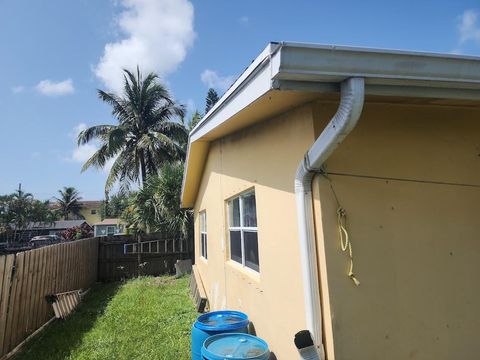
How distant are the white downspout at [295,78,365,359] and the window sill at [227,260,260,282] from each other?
63.1 inches

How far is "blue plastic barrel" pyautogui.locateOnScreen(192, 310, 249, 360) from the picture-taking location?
3730mm

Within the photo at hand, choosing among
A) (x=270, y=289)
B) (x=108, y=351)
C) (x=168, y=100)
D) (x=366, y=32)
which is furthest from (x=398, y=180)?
(x=168, y=100)

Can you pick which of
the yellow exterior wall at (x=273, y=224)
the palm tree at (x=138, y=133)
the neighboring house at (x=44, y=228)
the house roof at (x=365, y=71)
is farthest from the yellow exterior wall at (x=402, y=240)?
the neighboring house at (x=44, y=228)

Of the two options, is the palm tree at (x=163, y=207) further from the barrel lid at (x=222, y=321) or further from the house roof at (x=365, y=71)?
the house roof at (x=365, y=71)

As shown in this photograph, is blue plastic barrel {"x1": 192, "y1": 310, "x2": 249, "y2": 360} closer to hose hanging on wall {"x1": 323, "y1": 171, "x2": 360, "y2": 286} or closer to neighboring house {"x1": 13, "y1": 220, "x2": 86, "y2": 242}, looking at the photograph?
hose hanging on wall {"x1": 323, "y1": 171, "x2": 360, "y2": 286}

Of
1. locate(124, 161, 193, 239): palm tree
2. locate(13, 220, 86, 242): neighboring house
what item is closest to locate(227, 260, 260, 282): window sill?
locate(124, 161, 193, 239): palm tree

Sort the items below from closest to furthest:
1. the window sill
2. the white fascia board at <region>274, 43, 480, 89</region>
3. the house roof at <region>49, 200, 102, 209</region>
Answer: the white fascia board at <region>274, 43, 480, 89</region>, the window sill, the house roof at <region>49, 200, 102, 209</region>

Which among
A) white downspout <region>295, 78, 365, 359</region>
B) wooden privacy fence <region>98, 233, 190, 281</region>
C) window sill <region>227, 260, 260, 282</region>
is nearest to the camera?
white downspout <region>295, 78, 365, 359</region>

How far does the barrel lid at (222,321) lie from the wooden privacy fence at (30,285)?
361cm

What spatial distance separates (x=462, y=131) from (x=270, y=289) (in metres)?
2.58

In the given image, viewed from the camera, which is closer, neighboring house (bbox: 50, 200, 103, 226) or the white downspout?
the white downspout

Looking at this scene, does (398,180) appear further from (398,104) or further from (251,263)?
(251,263)

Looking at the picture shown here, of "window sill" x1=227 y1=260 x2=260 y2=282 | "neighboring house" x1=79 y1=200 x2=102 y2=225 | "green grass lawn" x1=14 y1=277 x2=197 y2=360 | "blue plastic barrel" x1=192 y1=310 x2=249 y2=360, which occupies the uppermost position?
"neighboring house" x1=79 y1=200 x2=102 y2=225

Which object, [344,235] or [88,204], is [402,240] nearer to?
[344,235]
